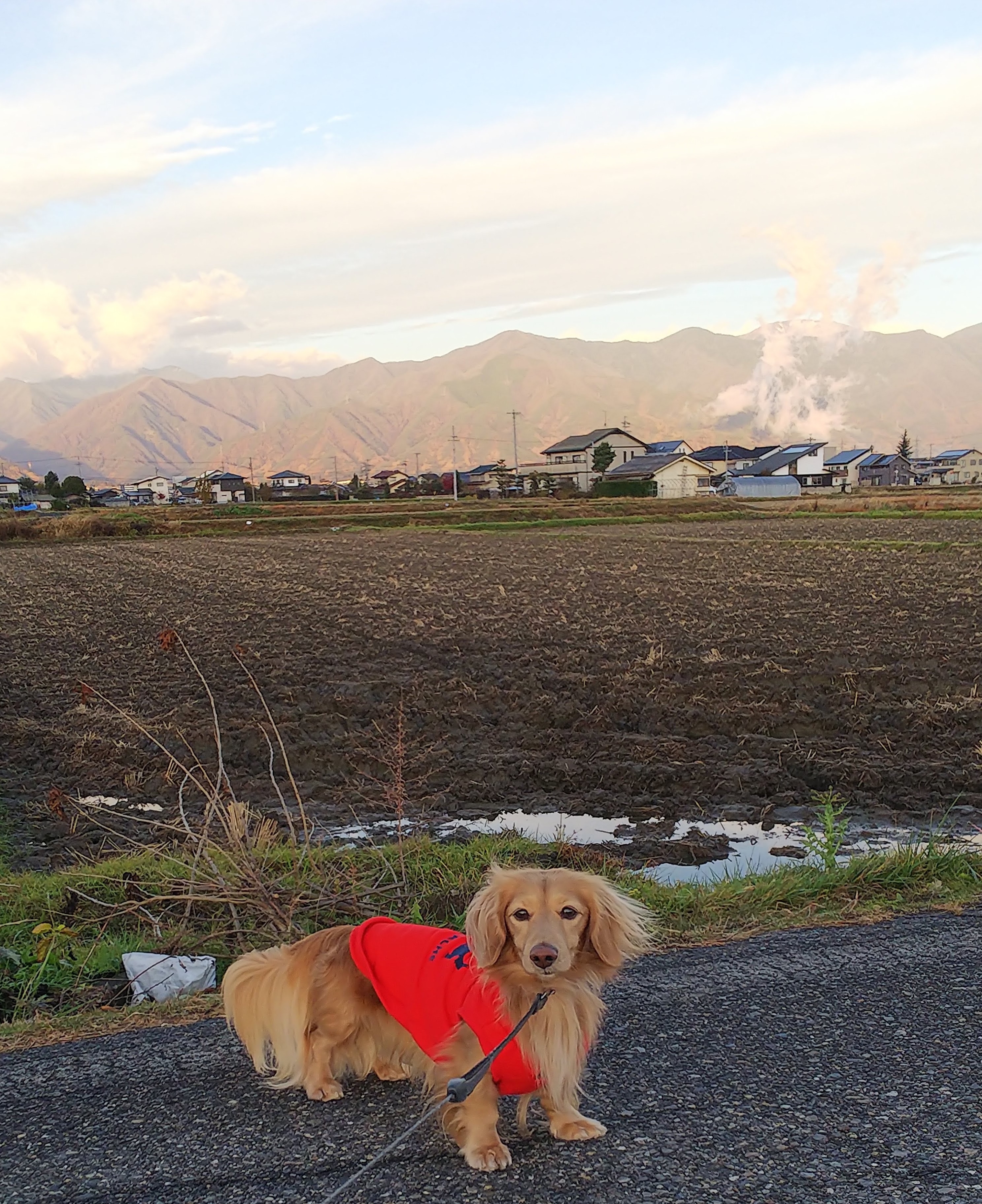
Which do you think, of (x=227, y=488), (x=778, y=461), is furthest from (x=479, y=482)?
(x=227, y=488)

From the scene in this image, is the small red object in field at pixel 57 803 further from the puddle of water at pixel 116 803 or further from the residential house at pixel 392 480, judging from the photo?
the residential house at pixel 392 480

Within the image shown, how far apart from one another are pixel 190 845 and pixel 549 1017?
3.99 meters

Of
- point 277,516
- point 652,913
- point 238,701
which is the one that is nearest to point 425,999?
point 652,913

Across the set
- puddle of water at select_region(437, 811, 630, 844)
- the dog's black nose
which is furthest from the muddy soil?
the dog's black nose

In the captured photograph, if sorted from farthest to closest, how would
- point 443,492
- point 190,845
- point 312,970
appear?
point 443,492
point 190,845
point 312,970

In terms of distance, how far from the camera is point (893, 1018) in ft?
12.2

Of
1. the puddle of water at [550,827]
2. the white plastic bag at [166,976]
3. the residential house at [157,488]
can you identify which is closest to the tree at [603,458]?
the residential house at [157,488]

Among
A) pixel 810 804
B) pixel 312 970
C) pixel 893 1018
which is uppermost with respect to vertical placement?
pixel 312 970

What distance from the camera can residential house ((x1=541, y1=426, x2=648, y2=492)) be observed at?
9631 cm

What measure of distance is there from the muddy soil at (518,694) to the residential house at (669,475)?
182ft

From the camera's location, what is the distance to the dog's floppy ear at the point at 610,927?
288 centimetres

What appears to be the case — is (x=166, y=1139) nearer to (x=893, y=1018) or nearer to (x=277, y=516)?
(x=893, y=1018)

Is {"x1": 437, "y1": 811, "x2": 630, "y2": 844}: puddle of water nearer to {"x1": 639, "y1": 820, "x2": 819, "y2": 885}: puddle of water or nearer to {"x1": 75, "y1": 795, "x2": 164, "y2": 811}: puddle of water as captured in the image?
{"x1": 639, "y1": 820, "x2": 819, "y2": 885}: puddle of water

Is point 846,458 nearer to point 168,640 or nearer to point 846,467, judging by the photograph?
point 846,467
